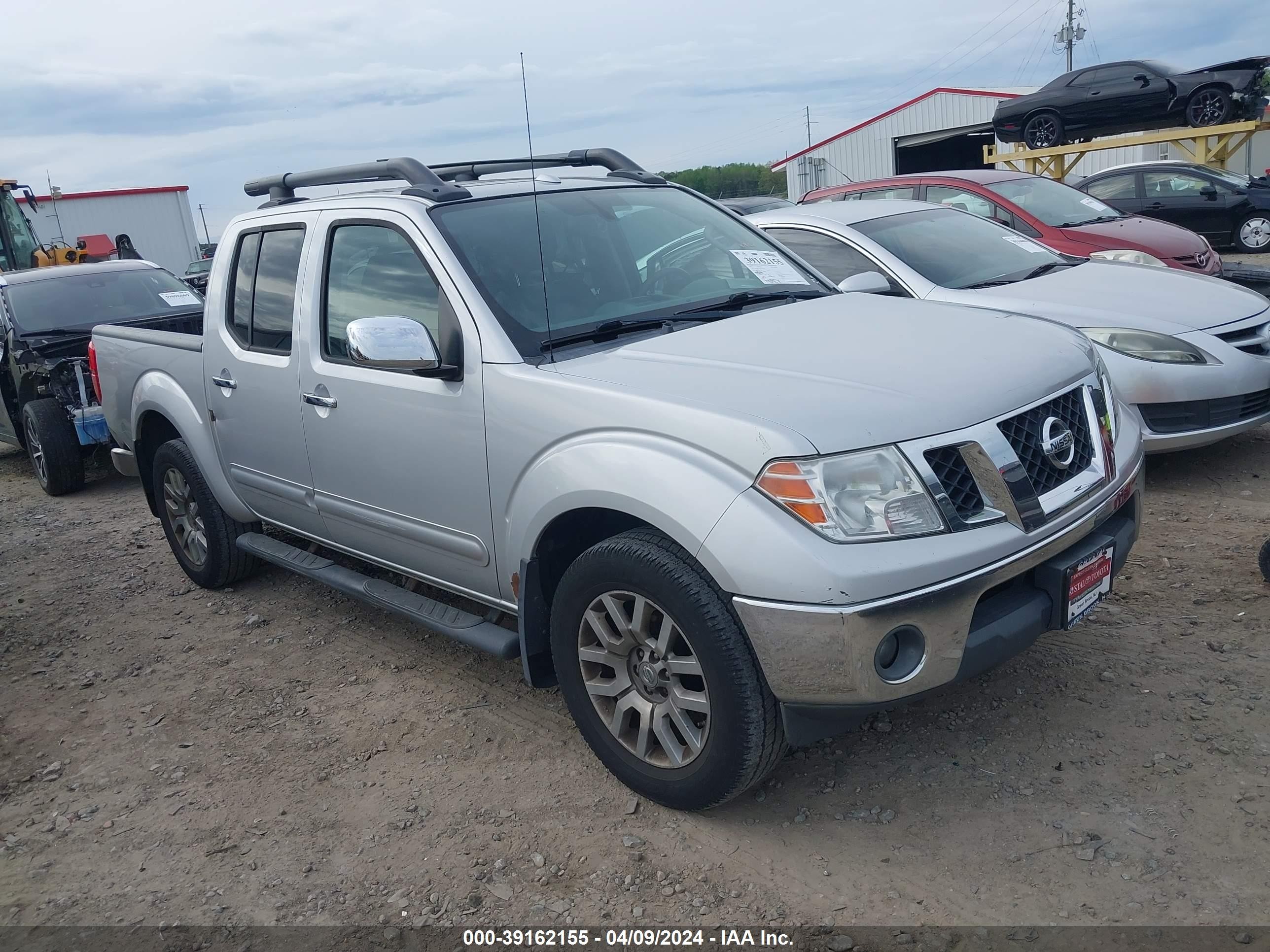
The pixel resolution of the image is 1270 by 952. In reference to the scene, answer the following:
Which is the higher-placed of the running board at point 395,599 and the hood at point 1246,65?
the hood at point 1246,65

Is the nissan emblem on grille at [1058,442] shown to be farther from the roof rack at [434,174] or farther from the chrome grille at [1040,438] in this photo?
the roof rack at [434,174]

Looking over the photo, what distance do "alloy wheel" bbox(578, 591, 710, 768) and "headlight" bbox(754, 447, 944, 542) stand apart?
0.50 m

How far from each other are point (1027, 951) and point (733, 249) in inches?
104

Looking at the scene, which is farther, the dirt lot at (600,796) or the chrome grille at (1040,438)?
the chrome grille at (1040,438)

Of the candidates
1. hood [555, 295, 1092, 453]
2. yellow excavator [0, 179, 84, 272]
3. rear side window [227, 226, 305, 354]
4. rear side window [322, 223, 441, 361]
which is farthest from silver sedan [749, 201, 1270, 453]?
yellow excavator [0, 179, 84, 272]

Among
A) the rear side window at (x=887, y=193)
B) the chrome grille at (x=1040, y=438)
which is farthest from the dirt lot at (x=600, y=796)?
the rear side window at (x=887, y=193)

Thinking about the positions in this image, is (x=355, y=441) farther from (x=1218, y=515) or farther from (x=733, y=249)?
(x=1218, y=515)

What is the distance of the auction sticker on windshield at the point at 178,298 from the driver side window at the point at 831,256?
5464mm

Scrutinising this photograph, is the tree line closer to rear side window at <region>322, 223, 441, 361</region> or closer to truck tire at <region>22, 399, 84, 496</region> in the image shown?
rear side window at <region>322, 223, 441, 361</region>

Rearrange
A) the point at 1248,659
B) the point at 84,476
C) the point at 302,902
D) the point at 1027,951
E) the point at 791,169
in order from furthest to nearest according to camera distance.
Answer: the point at 791,169, the point at 84,476, the point at 1248,659, the point at 302,902, the point at 1027,951

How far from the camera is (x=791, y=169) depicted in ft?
117

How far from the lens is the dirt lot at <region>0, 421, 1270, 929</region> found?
8.61 feet

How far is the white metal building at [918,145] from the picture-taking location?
2873 centimetres

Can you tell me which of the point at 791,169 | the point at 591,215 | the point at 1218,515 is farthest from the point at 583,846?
the point at 791,169
